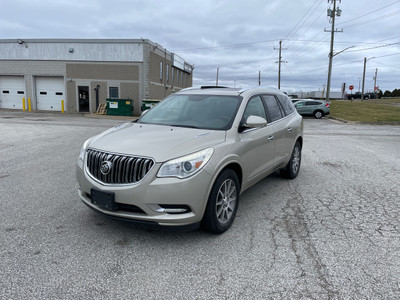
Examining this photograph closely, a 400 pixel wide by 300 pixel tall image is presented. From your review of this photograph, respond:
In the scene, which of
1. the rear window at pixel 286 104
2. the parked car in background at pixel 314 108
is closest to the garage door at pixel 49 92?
the parked car in background at pixel 314 108

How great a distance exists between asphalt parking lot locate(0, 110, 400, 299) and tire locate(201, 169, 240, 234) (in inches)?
5.9

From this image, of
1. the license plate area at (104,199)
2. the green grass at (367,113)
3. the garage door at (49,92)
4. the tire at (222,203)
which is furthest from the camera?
the garage door at (49,92)

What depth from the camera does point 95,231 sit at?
3.67 metres

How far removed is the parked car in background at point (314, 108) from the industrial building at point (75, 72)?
1368cm

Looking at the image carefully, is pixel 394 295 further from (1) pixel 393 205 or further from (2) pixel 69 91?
(2) pixel 69 91

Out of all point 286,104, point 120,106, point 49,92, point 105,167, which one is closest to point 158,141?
point 105,167

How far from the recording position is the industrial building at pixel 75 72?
93.1ft

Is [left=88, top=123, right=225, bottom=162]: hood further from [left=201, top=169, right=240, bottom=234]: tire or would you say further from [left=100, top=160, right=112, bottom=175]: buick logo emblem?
[left=201, top=169, right=240, bottom=234]: tire

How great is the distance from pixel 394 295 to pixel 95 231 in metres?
3.01

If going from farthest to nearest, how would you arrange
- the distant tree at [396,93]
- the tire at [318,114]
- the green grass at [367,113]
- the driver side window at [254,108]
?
the distant tree at [396,93] → the tire at [318,114] → the green grass at [367,113] → the driver side window at [254,108]

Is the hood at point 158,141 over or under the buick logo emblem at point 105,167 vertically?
over

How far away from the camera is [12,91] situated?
30938mm

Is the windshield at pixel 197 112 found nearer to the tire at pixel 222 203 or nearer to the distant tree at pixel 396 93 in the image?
the tire at pixel 222 203

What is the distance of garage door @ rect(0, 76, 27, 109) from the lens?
30.6 m
